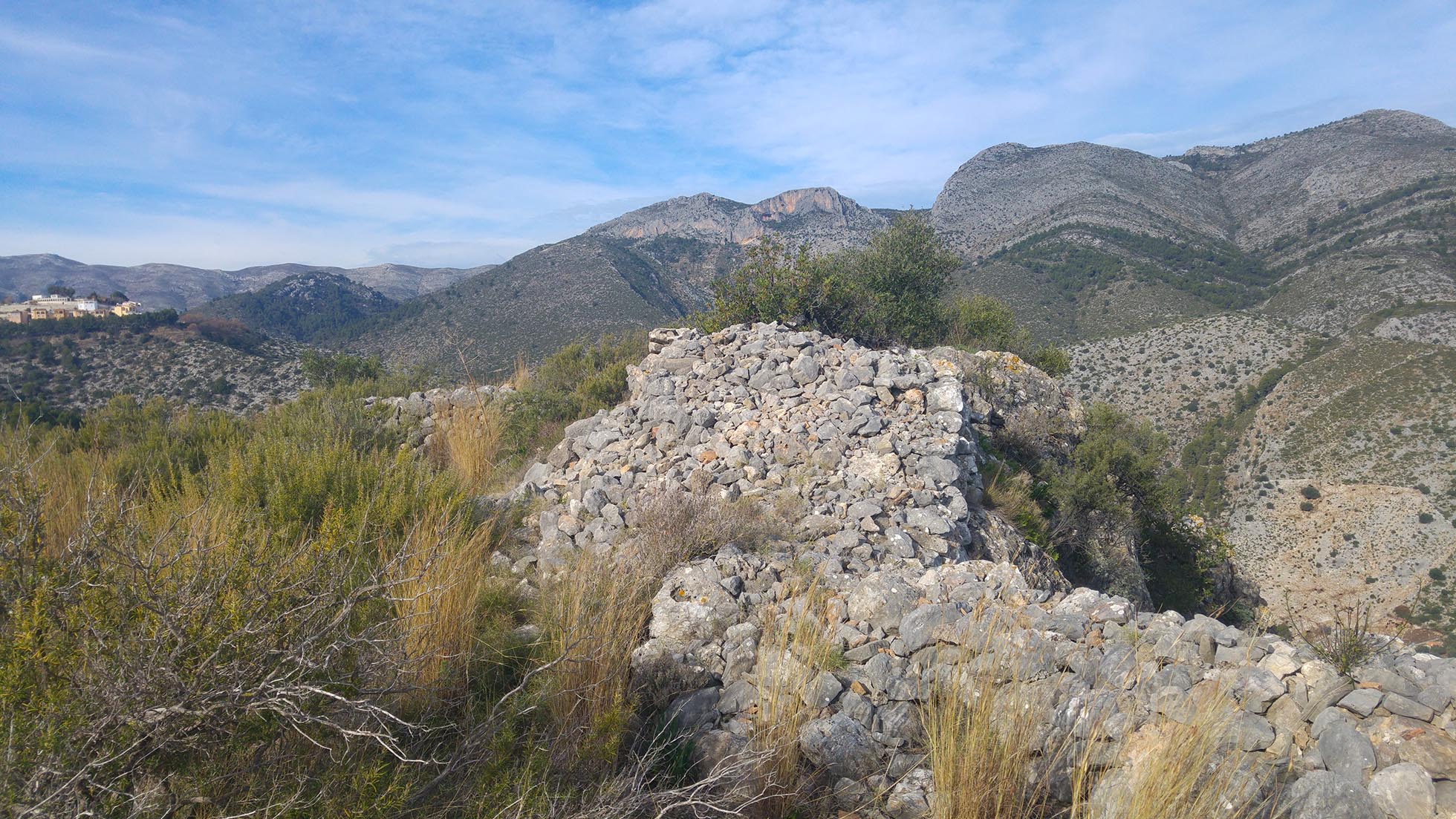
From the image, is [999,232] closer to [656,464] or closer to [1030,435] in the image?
[1030,435]

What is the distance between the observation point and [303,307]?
6888 cm

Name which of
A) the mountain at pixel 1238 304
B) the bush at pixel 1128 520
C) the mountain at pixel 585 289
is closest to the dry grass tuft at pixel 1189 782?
the bush at pixel 1128 520

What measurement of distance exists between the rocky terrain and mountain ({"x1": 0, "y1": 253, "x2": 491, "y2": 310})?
88.3 m

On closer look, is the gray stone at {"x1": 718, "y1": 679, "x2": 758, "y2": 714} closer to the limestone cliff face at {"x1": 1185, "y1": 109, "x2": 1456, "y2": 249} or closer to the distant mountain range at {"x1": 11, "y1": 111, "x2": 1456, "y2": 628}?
the distant mountain range at {"x1": 11, "y1": 111, "x2": 1456, "y2": 628}

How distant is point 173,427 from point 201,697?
8.38 m

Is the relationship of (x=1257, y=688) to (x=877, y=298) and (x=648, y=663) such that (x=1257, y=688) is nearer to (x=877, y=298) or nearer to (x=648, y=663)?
(x=648, y=663)

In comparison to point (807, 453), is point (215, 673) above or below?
below

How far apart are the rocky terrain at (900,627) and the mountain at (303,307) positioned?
2337 inches

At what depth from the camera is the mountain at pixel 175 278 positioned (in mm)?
93000

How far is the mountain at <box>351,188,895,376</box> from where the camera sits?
47.1m

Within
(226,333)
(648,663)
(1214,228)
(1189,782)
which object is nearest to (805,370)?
(648,663)

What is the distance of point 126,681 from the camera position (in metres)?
2.10

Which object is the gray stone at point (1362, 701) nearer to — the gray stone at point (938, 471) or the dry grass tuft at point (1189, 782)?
the dry grass tuft at point (1189, 782)

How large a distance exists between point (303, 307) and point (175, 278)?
5811 cm
